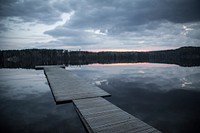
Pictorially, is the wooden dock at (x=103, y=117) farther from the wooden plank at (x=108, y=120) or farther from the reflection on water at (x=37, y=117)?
the reflection on water at (x=37, y=117)

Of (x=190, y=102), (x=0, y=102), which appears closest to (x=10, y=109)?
(x=0, y=102)

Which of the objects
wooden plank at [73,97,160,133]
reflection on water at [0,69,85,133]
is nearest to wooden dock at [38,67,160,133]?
wooden plank at [73,97,160,133]

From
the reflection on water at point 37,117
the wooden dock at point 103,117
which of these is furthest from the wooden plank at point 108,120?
the reflection on water at point 37,117

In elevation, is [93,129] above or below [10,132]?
above

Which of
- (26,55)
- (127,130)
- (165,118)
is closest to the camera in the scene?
(127,130)

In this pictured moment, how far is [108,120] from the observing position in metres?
6.14

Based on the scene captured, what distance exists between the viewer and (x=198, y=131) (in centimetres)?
652

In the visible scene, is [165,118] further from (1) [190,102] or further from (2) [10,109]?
(2) [10,109]

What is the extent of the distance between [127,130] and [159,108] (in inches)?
202

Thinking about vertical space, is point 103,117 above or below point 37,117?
above

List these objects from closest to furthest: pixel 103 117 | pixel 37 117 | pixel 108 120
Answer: pixel 108 120
pixel 103 117
pixel 37 117

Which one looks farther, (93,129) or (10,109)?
(10,109)

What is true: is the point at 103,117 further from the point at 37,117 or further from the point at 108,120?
the point at 37,117

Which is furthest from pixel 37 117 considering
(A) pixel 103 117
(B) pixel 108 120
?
(B) pixel 108 120
